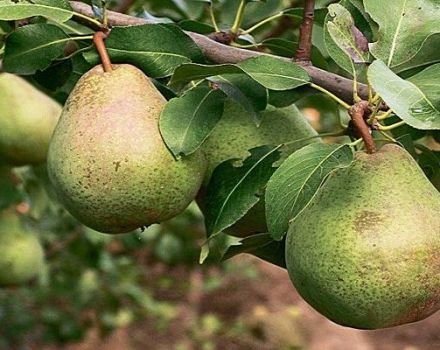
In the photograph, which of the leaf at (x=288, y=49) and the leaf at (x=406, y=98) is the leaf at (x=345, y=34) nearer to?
the leaf at (x=406, y=98)

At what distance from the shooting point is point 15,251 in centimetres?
226

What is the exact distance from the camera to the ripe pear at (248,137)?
124 centimetres

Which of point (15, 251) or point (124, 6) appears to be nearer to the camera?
point (124, 6)

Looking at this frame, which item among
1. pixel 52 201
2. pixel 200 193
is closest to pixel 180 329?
pixel 52 201

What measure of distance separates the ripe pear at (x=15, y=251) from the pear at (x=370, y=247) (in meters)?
1.32

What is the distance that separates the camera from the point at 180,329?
578 cm

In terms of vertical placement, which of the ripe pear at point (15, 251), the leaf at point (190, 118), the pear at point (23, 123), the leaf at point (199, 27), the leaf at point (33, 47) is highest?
the leaf at point (33, 47)

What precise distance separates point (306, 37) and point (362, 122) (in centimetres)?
23

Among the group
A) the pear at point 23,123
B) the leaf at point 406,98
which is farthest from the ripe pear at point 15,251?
the leaf at point 406,98

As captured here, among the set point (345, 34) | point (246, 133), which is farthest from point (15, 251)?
point (345, 34)

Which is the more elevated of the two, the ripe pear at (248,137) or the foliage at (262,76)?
the foliage at (262,76)

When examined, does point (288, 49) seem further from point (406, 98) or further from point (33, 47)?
point (406, 98)

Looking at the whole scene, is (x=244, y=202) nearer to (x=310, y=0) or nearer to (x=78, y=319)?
(x=310, y=0)

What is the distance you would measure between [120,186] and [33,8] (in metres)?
0.27
